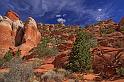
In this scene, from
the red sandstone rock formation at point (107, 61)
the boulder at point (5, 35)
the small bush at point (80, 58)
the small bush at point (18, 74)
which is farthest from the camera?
the boulder at point (5, 35)

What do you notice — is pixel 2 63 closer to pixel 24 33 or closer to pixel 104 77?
pixel 104 77

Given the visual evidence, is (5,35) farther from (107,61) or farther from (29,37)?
(107,61)

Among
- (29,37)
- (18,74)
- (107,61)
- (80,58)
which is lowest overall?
(18,74)

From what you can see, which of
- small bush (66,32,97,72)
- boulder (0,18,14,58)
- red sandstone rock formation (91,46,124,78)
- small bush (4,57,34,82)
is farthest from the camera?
boulder (0,18,14,58)

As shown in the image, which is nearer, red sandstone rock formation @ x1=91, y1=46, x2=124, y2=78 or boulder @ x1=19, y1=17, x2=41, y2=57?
red sandstone rock formation @ x1=91, y1=46, x2=124, y2=78

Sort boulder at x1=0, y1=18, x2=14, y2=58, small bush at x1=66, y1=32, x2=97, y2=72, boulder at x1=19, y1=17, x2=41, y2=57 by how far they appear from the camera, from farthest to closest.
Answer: boulder at x1=0, y1=18, x2=14, y2=58
boulder at x1=19, y1=17, x2=41, y2=57
small bush at x1=66, y1=32, x2=97, y2=72

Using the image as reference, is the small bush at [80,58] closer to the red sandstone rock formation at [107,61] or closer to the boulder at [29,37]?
the red sandstone rock formation at [107,61]

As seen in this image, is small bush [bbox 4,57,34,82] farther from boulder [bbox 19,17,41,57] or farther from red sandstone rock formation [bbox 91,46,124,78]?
boulder [bbox 19,17,41,57]

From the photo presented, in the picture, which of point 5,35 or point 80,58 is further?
point 5,35

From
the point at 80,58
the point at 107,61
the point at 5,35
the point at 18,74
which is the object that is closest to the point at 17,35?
the point at 5,35

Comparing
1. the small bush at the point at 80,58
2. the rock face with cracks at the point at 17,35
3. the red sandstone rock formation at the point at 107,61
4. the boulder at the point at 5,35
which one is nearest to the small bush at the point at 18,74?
the small bush at the point at 80,58

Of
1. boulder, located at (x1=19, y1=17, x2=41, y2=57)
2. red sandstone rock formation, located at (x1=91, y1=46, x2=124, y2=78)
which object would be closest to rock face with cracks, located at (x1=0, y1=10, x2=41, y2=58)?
boulder, located at (x1=19, y1=17, x2=41, y2=57)

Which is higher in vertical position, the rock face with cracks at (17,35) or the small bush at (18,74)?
the rock face with cracks at (17,35)

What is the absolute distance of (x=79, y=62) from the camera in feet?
92.1
